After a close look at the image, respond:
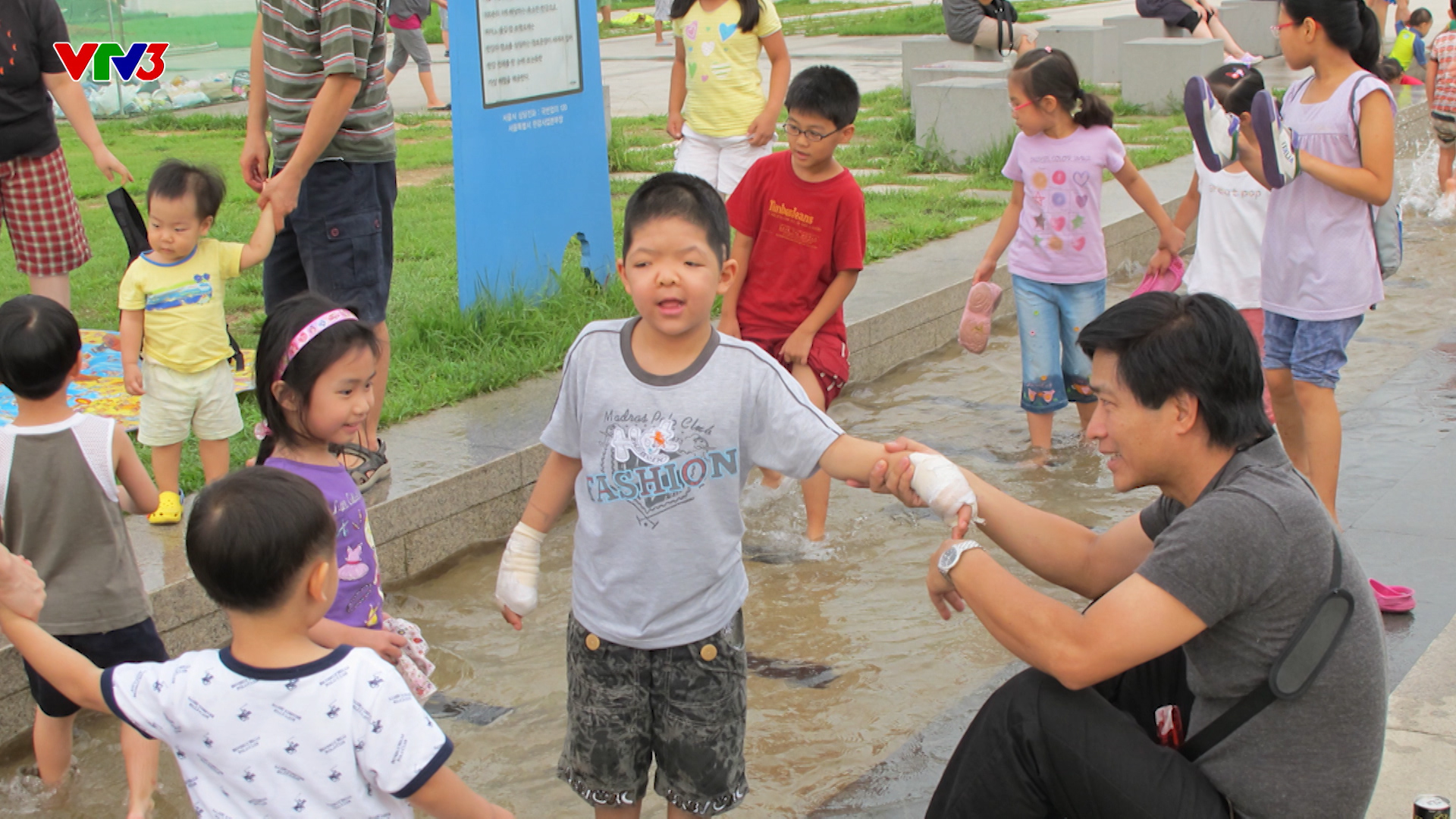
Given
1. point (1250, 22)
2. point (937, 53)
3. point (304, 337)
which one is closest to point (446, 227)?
point (304, 337)

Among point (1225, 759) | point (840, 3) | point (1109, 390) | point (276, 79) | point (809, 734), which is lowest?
point (809, 734)

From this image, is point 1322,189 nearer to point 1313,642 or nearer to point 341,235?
point 1313,642

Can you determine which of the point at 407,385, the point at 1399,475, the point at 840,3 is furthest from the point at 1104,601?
the point at 840,3

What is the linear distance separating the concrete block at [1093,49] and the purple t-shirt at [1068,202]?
11228mm

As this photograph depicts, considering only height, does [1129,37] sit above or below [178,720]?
above

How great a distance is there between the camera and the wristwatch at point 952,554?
9.02 ft

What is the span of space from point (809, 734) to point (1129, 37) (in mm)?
14237

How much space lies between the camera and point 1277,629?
2461 mm

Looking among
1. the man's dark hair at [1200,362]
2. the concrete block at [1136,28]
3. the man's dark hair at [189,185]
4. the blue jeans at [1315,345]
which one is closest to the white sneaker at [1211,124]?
the blue jeans at [1315,345]

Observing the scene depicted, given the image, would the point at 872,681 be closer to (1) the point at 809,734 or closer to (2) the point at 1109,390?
(1) the point at 809,734

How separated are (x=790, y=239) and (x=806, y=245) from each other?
0.22 ft

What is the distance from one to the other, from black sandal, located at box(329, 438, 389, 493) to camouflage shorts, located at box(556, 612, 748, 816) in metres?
1.84

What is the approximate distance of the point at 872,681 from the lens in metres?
4.09

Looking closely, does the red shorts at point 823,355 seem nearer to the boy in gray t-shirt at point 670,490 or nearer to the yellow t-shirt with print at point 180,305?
the yellow t-shirt with print at point 180,305
